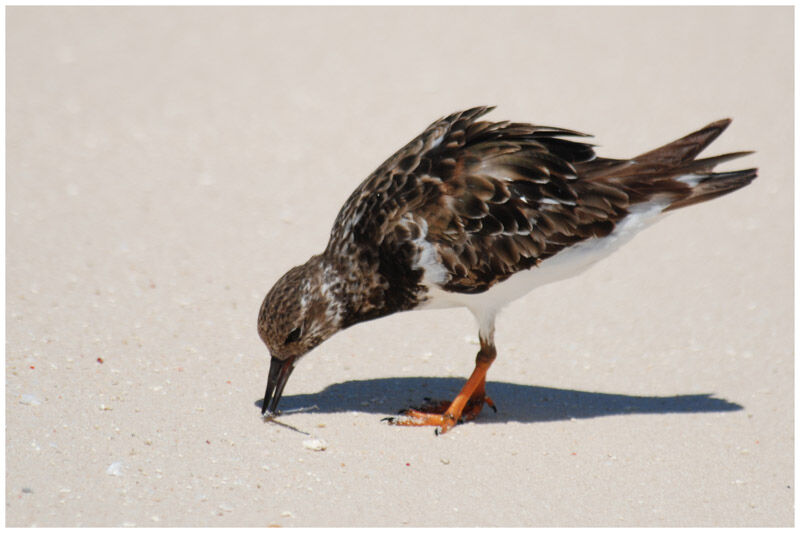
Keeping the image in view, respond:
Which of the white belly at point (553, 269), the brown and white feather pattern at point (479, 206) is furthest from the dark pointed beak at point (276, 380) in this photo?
the white belly at point (553, 269)

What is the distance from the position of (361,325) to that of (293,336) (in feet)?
7.20

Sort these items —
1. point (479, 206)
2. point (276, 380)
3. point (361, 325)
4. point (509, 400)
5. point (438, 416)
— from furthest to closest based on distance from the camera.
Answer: point (361, 325) → point (509, 400) → point (438, 416) → point (276, 380) → point (479, 206)

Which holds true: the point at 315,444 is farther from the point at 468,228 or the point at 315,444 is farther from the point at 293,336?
the point at 468,228

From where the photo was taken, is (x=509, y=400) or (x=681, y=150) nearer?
(x=681, y=150)

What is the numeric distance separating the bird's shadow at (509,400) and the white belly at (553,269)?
0.97 meters

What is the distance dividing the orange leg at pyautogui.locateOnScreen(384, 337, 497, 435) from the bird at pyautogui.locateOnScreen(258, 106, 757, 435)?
0.01 m

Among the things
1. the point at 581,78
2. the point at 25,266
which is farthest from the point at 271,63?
the point at 25,266

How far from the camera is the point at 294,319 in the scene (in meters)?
7.59

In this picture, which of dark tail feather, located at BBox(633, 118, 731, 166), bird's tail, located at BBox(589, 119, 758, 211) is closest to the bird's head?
bird's tail, located at BBox(589, 119, 758, 211)

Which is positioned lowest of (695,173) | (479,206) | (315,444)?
(315,444)

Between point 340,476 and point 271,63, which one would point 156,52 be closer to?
point 271,63

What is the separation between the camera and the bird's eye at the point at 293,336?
7.62 metres

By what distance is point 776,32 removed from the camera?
1686cm

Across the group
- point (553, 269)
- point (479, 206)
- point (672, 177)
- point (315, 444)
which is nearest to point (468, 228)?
point (479, 206)
